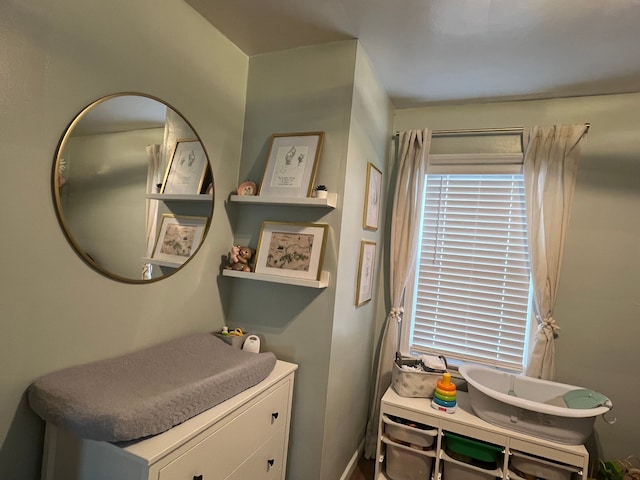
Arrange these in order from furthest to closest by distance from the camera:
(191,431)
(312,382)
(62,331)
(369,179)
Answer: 1. (369,179)
2. (312,382)
3. (62,331)
4. (191,431)

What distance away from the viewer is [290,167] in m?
1.79

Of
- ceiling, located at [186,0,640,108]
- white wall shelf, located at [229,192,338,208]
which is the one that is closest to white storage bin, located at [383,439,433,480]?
white wall shelf, located at [229,192,338,208]

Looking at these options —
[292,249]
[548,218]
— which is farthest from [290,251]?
[548,218]

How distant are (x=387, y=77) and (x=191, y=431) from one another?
2.09 metres

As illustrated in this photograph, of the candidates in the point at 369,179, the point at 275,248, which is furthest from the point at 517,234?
the point at 275,248

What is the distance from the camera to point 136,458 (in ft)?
3.13

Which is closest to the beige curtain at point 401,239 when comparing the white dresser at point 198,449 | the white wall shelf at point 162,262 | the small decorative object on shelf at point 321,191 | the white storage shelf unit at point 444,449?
the white storage shelf unit at point 444,449

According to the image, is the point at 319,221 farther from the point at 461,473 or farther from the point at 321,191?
the point at 461,473

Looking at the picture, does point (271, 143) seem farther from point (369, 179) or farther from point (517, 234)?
point (517, 234)

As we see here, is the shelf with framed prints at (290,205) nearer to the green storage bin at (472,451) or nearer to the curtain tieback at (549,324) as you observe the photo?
the green storage bin at (472,451)

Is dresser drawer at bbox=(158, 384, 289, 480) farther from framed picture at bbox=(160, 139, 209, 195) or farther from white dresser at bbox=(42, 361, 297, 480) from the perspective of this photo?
framed picture at bbox=(160, 139, 209, 195)

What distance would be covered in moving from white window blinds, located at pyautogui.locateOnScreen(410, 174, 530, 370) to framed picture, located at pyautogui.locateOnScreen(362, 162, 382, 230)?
42cm

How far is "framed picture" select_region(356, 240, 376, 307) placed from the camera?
2055mm

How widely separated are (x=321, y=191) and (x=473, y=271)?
1333 mm
